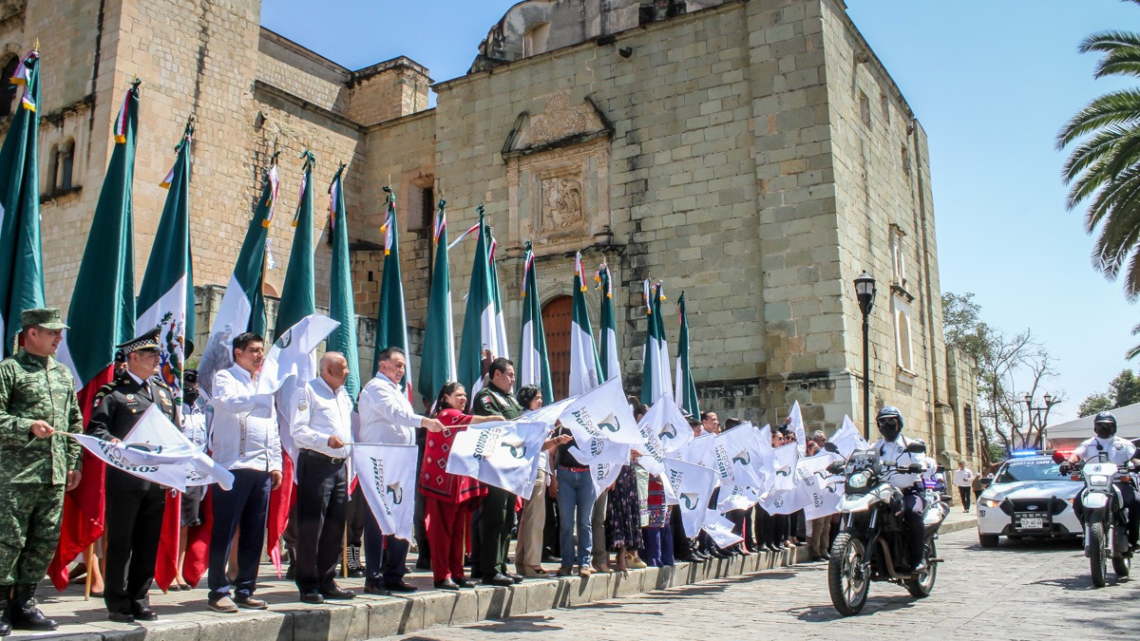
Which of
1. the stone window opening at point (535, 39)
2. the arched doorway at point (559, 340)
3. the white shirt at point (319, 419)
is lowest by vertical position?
the white shirt at point (319, 419)

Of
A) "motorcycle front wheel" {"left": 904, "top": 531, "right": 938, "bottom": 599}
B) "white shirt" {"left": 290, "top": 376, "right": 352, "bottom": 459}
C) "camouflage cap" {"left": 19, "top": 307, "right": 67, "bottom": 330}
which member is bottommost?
"motorcycle front wheel" {"left": 904, "top": 531, "right": 938, "bottom": 599}

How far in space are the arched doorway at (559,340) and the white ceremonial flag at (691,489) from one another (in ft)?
32.5

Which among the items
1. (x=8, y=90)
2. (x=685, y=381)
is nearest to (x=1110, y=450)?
(x=685, y=381)

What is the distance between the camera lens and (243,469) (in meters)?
5.64

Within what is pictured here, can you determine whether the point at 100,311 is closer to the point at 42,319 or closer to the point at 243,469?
the point at 42,319

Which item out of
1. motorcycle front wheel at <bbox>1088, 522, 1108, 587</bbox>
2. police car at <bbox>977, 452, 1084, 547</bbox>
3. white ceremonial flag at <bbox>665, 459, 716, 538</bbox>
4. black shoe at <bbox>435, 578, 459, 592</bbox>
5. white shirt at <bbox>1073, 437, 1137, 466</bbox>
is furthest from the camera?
police car at <bbox>977, 452, 1084, 547</bbox>

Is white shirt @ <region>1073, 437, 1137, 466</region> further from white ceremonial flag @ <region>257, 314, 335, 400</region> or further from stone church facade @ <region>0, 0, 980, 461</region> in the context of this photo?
white ceremonial flag @ <region>257, 314, 335, 400</region>

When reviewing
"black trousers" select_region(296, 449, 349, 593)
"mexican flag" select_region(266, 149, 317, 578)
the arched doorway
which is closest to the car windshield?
the arched doorway

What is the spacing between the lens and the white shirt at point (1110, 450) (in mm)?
9117

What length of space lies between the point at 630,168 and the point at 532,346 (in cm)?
724

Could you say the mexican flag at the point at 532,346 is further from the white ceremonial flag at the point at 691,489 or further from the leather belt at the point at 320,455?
the leather belt at the point at 320,455

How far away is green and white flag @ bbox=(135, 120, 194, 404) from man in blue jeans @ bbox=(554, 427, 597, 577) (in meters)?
3.13

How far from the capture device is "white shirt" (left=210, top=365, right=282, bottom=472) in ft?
18.5

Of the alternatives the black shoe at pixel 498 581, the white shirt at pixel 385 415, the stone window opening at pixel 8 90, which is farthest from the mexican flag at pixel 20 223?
the stone window opening at pixel 8 90
